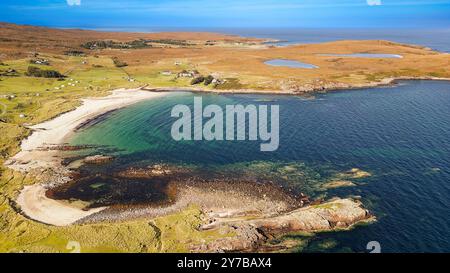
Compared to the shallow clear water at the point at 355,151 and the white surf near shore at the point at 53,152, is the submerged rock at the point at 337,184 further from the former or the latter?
the white surf near shore at the point at 53,152

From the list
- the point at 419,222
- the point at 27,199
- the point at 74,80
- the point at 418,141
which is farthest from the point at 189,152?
the point at 74,80

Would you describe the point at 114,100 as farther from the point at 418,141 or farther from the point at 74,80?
the point at 418,141

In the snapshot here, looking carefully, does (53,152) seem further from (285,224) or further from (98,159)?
(285,224)

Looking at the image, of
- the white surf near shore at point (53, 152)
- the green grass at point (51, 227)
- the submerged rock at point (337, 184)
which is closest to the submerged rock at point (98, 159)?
the white surf near shore at point (53, 152)

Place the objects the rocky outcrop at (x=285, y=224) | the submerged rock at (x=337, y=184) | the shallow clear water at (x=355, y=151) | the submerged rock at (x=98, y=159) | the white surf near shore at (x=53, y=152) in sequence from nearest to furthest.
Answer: the rocky outcrop at (x=285, y=224) < the shallow clear water at (x=355, y=151) < the white surf near shore at (x=53, y=152) < the submerged rock at (x=337, y=184) < the submerged rock at (x=98, y=159)

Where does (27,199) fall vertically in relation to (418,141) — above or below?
below

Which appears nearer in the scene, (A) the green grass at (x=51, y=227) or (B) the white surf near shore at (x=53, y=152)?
(A) the green grass at (x=51, y=227)
